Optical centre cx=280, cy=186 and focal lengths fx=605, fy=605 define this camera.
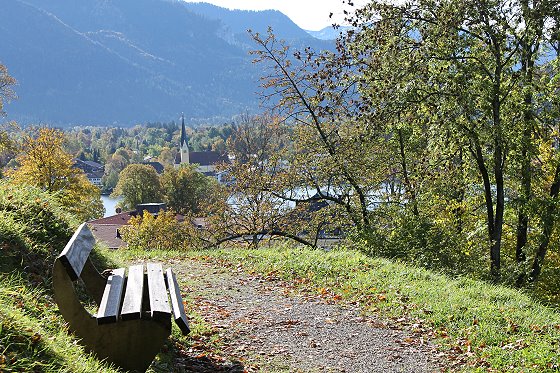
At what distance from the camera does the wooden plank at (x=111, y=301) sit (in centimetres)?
394

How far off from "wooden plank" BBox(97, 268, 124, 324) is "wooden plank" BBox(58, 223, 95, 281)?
27 cm

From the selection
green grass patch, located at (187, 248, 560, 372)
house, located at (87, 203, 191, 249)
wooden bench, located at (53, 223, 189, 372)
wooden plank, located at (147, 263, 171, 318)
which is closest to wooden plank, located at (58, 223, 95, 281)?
wooden bench, located at (53, 223, 189, 372)

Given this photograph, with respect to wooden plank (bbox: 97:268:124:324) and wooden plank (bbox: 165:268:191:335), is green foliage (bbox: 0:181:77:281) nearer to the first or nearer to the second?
wooden plank (bbox: 97:268:124:324)

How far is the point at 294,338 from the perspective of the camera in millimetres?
6207

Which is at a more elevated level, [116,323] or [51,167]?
[51,167]

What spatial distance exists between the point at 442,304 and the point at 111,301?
4.25 m

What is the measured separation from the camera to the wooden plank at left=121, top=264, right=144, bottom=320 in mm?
3979

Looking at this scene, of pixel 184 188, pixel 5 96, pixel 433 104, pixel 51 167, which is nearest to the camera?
pixel 433 104

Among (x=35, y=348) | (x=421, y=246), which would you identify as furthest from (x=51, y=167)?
(x=35, y=348)

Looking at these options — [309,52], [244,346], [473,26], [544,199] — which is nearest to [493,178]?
[544,199]

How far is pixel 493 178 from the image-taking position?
14727 mm

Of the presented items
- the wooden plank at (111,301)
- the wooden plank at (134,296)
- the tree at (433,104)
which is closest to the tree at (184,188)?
the tree at (433,104)

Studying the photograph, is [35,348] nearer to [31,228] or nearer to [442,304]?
[31,228]

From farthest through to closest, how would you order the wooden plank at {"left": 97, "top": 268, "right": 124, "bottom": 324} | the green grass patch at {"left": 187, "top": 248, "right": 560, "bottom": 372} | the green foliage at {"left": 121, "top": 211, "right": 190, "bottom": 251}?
the green foliage at {"left": 121, "top": 211, "right": 190, "bottom": 251}, the green grass patch at {"left": 187, "top": 248, "right": 560, "bottom": 372}, the wooden plank at {"left": 97, "top": 268, "right": 124, "bottom": 324}
